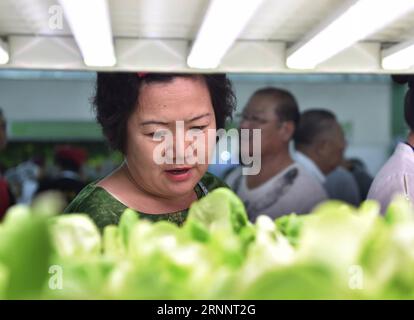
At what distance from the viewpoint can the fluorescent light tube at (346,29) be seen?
2785 millimetres

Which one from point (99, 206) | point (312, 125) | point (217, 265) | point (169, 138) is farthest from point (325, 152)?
point (217, 265)

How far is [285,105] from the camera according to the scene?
4781 mm

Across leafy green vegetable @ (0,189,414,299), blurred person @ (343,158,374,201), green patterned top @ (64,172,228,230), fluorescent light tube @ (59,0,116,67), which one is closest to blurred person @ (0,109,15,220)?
fluorescent light tube @ (59,0,116,67)

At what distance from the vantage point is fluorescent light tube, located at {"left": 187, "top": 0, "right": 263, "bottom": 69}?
276cm

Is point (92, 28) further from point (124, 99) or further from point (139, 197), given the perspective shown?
point (139, 197)

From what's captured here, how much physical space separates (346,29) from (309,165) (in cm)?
148

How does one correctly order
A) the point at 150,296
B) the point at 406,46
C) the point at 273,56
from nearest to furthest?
the point at 150,296, the point at 406,46, the point at 273,56

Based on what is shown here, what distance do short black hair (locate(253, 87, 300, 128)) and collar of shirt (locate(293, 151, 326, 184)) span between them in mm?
293

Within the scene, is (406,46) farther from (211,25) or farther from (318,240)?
(318,240)

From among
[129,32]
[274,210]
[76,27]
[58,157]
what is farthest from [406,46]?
[58,157]

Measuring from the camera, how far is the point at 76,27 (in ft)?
9.91

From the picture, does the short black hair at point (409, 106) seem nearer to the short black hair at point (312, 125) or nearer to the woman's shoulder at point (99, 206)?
the woman's shoulder at point (99, 206)

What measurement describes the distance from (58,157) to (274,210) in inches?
68.3

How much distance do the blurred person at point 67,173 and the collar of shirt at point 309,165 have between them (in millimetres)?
1400
